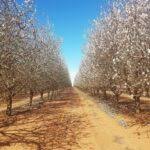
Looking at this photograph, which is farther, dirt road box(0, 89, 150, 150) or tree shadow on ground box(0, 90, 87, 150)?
tree shadow on ground box(0, 90, 87, 150)

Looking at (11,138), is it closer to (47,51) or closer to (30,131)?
(30,131)

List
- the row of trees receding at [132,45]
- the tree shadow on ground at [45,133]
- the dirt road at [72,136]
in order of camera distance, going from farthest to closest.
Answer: the row of trees receding at [132,45]
the tree shadow on ground at [45,133]
the dirt road at [72,136]

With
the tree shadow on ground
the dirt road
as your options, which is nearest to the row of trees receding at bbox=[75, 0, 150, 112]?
the dirt road

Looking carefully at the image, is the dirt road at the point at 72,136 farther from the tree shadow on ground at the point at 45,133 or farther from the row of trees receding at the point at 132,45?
the row of trees receding at the point at 132,45

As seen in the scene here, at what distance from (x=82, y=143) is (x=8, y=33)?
8.02m

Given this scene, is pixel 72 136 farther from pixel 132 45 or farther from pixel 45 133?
pixel 132 45

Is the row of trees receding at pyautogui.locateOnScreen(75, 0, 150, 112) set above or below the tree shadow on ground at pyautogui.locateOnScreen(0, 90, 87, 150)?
above

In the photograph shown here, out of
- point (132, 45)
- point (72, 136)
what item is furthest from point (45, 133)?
point (132, 45)

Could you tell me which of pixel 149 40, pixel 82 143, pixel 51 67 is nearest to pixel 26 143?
pixel 82 143

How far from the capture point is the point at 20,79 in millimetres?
34219

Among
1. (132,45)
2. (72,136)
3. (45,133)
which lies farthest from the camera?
(132,45)

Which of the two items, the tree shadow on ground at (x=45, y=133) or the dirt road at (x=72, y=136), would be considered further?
the tree shadow on ground at (x=45, y=133)

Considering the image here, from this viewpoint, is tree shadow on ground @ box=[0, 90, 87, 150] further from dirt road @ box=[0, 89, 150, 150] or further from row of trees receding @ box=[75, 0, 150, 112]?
row of trees receding @ box=[75, 0, 150, 112]

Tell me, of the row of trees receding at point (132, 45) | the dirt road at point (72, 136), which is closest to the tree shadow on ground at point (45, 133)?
the dirt road at point (72, 136)
